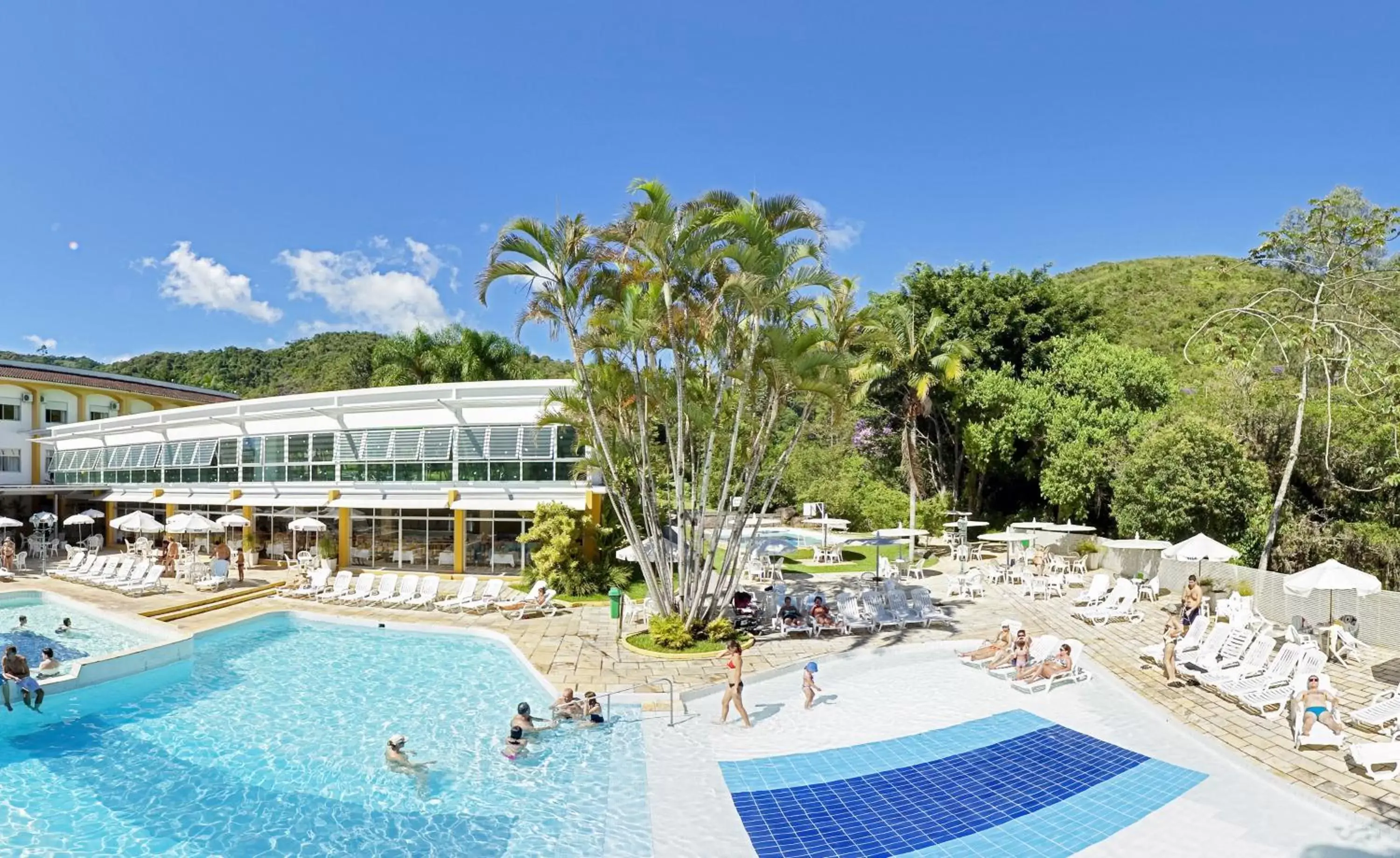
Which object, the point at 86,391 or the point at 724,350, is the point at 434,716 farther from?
the point at 86,391

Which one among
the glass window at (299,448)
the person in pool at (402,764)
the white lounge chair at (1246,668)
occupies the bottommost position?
the person in pool at (402,764)

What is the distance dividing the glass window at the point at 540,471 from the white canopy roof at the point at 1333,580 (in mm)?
17500

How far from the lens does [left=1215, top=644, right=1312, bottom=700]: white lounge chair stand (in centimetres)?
1112

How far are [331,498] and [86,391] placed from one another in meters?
25.9

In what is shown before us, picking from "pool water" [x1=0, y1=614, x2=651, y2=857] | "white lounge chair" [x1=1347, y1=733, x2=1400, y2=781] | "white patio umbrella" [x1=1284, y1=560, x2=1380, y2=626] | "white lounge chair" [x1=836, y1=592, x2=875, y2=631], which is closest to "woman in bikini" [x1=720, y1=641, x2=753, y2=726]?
"pool water" [x1=0, y1=614, x2=651, y2=857]

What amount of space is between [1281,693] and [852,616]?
24.5ft

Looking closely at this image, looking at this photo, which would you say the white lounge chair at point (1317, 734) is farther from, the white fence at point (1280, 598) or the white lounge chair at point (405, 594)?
the white lounge chair at point (405, 594)

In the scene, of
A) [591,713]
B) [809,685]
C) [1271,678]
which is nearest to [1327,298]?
[1271,678]

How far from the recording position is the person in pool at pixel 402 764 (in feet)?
31.6

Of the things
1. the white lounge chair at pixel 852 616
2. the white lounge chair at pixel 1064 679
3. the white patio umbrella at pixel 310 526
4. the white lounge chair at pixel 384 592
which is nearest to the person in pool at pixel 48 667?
the white lounge chair at pixel 384 592

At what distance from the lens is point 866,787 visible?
894cm

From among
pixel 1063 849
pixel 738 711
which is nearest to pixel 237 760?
pixel 738 711

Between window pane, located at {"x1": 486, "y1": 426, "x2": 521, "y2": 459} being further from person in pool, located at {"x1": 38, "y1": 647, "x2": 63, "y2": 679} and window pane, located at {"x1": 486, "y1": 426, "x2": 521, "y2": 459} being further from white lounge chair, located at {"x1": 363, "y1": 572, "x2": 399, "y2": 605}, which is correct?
person in pool, located at {"x1": 38, "y1": 647, "x2": 63, "y2": 679}

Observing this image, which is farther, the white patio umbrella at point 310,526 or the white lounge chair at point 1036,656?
the white patio umbrella at point 310,526
